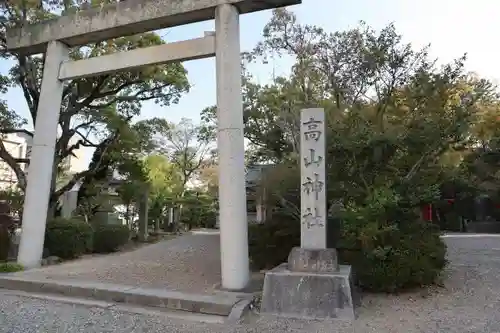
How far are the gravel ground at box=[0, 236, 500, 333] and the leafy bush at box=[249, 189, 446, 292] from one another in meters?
0.28

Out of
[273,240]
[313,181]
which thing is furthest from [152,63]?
[273,240]

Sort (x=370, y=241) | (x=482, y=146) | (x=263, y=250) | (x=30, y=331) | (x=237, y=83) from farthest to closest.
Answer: (x=482, y=146)
(x=263, y=250)
(x=237, y=83)
(x=370, y=241)
(x=30, y=331)

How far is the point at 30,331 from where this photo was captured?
4680mm

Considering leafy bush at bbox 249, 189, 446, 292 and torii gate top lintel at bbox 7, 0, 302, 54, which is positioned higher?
torii gate top lintel at bbox 7, 0, 302, 54

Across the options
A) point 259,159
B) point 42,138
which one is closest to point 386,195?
point 259,159

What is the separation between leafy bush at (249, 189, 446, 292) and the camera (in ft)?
20.6

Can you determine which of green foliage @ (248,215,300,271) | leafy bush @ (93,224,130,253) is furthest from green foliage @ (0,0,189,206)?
green foliage @ (248,215,300,271)

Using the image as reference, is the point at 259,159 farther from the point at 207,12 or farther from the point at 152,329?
the point at 152,329

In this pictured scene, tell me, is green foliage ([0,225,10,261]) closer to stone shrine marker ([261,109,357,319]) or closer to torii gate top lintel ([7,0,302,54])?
torii gate top lintel ([7,0,302,54])

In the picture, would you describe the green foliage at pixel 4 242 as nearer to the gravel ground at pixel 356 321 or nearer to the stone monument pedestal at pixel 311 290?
the gravel ground at pixel 356 321

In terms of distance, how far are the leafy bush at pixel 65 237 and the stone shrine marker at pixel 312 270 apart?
7.40 metres

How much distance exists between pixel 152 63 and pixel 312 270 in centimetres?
512

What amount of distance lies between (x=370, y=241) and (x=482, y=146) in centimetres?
1653

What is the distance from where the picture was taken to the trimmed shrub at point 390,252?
247 inches
